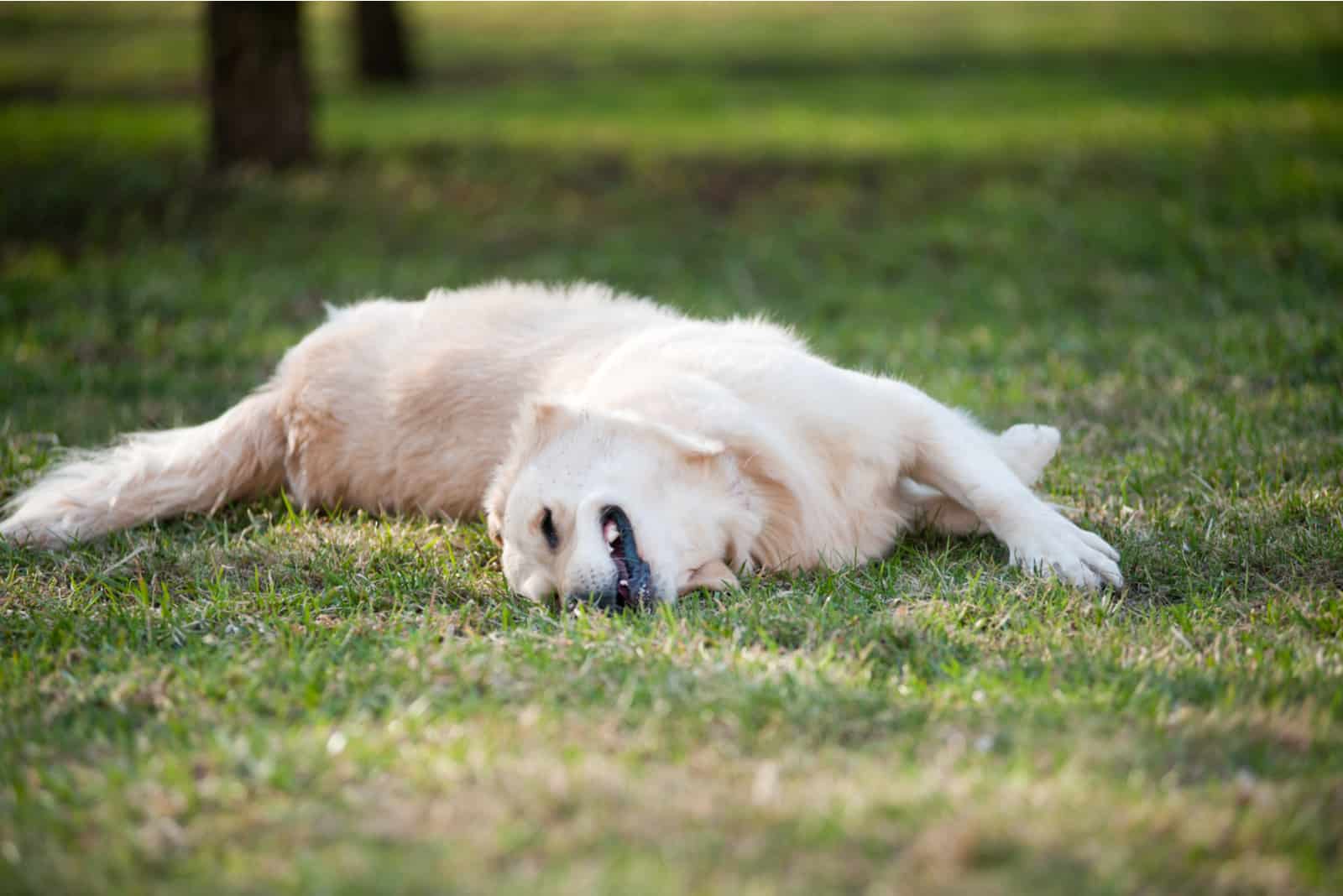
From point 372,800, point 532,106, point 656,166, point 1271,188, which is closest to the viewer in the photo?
point 372,800

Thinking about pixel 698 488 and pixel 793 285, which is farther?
pixel 793 285

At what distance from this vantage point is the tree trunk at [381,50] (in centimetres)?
1809

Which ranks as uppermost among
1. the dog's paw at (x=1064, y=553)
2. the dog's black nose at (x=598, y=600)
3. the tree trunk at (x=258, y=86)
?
the tree trunk at (x=258, y=86)

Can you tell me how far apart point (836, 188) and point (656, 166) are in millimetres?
1771

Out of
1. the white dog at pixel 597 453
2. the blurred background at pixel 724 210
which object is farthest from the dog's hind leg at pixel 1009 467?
the blurred background at pixel 724 210

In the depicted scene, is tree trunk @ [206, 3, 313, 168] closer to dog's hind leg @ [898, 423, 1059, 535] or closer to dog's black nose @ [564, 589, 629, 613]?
dog's hind leg @ [898, 423, 1059, 535]

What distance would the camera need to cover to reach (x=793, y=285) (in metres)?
8.85

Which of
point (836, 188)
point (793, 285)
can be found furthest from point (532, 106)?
point (793, 285)

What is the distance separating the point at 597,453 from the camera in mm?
3725

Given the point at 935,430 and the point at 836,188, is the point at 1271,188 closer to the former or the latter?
the point at 836,188

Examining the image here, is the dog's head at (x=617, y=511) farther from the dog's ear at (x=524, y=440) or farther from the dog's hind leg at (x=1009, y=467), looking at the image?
the dog's hind leg at (x=1009, y=467)

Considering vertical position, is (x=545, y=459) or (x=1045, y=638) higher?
(x=545, y=459)

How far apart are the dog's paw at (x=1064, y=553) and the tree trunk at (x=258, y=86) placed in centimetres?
832

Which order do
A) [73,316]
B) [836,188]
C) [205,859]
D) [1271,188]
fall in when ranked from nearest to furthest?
[205,859] < [73,316] < [1271,188] < [836,188]
